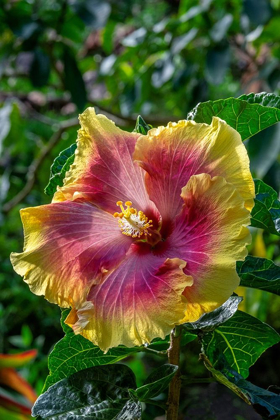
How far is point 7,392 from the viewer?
6.33 ft

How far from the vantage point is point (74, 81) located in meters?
1.92

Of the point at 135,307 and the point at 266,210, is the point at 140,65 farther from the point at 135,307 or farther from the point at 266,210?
the point at 135,307

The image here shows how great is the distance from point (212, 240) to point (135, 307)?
0.10m

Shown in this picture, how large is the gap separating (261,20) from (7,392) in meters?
1.52

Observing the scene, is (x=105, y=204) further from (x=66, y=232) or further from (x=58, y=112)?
(x=58, y=112)

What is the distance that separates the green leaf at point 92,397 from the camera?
0.54 meters

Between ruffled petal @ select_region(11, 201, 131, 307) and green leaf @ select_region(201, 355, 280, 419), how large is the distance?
146 mm

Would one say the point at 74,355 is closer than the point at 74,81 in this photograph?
Yes

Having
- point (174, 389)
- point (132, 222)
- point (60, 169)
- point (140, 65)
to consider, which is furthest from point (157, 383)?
point (140, 65)

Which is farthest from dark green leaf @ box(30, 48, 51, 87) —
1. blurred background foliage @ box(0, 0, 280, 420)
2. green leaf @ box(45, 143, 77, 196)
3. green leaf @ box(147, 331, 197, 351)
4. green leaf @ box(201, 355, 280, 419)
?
green leaf @ box(201, 355, 280, 419)

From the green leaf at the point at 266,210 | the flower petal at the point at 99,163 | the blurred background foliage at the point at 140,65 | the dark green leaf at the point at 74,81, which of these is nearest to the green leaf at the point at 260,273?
the green leaf at the point at 266,210

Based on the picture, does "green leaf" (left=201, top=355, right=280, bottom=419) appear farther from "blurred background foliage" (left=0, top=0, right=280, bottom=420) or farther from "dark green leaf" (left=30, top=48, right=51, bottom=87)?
"dark green leaf" (left=30, top=48, right=51, bottom=87)

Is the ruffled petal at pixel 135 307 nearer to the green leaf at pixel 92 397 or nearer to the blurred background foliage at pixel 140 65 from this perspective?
the green leaf at pixel 92 397

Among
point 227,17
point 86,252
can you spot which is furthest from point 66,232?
point 227,17
